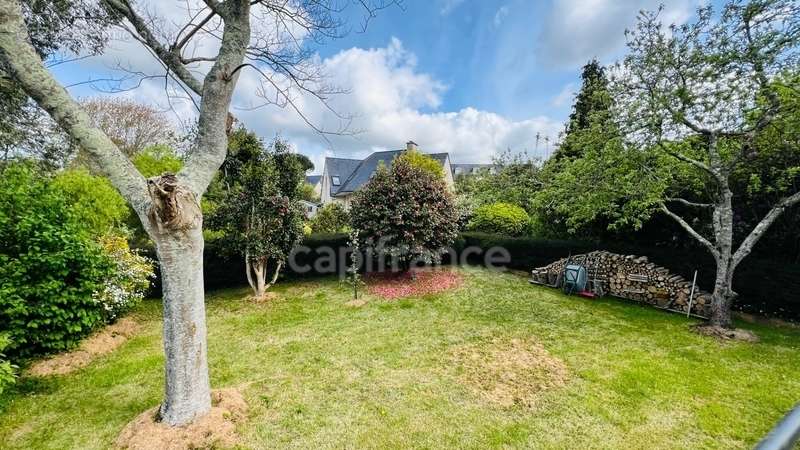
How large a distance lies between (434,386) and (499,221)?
9.82 metres

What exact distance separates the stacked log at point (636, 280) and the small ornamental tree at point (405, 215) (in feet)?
10.8

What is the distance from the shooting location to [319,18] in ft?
14.7

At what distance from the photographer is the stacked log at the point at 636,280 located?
7.78 metres

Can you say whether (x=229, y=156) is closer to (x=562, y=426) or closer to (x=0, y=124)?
(x=0, y=124)

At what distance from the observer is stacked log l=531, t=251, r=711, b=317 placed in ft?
25.5

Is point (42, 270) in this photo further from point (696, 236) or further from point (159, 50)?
point (696, 236)

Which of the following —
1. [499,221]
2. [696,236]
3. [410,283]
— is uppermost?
[499,221]

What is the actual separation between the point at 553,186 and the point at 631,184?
5.54 feet

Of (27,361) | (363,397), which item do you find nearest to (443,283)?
(363,397)

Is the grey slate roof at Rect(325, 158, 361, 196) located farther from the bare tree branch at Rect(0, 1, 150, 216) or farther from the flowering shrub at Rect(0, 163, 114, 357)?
the bare tree branch at Rect(0, 1, 150, 216)

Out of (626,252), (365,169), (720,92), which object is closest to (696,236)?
(720,92)

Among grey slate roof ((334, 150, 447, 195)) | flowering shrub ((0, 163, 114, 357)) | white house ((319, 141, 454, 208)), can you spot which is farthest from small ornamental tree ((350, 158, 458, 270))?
grey slate roof ((334, 150, 447, 195))

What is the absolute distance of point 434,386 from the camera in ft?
15.1

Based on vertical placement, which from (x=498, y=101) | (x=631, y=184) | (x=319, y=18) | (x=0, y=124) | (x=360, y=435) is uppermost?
(x=498, y=101)
